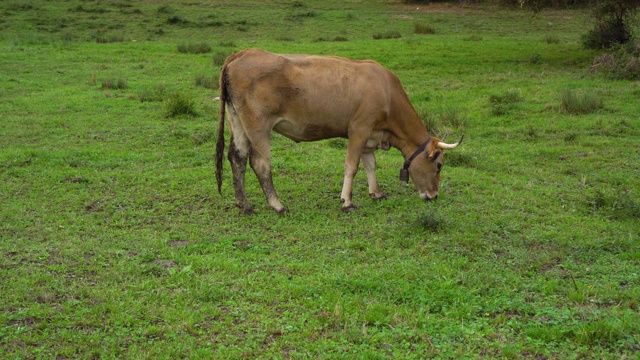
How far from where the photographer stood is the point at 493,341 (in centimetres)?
479

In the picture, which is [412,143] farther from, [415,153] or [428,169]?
[428,169]

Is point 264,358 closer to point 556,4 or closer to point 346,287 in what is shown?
point 346,287

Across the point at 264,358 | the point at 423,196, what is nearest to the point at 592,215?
the point at 423,196

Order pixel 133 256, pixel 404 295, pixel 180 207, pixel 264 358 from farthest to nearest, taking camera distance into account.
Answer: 1. pixel 180 207
2. pixel 133 256
3. pixel 404 295
4. pixel 264 358

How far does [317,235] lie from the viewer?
23.3 feet

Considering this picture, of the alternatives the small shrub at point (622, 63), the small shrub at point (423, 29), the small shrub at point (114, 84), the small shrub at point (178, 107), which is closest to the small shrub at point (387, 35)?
the small shrub at point (423, 29)

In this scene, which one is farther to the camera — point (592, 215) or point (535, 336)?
point (592, 215)

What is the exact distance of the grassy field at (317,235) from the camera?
16.0 ft

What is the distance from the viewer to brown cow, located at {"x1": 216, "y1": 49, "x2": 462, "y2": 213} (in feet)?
25.1

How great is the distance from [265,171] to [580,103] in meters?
7.65

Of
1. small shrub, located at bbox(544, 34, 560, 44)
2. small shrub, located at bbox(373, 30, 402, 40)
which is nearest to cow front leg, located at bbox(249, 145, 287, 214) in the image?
small shrub, located at bbox(373, 30, 402, 40)

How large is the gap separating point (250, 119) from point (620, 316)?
14.5 ft

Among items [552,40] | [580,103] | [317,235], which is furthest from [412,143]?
[552,40]

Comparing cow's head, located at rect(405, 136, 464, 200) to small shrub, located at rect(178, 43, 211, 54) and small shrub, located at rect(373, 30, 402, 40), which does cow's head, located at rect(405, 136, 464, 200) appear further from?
small shrub, located at rect(373, 30, 402, 40)
